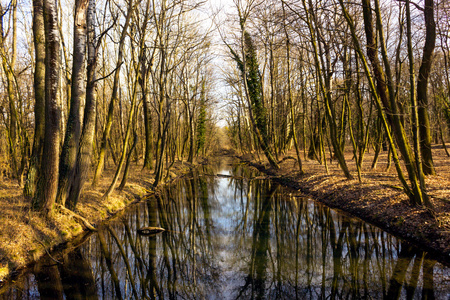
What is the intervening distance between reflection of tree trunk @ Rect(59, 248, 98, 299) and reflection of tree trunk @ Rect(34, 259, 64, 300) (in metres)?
0.09

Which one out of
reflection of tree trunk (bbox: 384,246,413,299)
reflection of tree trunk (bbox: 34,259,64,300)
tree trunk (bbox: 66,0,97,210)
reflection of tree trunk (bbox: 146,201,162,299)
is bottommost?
reflection of tree trunk (bbox: 384,246,413,299)

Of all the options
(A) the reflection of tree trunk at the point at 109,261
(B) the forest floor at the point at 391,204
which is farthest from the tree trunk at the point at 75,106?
(B) the forest floor at the point at 391,204

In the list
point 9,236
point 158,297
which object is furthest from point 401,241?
point 9,236

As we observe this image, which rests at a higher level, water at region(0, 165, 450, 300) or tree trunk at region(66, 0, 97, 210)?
tree trunk at region(66, 0, 97, 210)

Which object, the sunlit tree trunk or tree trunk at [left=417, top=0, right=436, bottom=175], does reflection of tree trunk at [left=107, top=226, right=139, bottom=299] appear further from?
tree trunk at [left=417, top=0, right=436, bottom=175]

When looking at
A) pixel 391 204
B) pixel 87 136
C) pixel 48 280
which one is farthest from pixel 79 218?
pixel 391 204

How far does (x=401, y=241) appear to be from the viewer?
22.5 ft

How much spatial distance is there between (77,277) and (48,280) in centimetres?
47

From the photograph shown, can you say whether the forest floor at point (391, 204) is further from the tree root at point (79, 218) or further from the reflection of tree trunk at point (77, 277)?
the tree root at point (79, 218)

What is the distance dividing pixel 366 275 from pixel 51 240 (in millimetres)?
6682

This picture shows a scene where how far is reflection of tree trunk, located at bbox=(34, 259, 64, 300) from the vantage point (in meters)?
4.79

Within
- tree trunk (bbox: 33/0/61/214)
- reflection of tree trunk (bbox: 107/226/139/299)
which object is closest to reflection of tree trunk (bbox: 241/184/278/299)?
reflection of tree trunk (bbox: 107/226/139/299)

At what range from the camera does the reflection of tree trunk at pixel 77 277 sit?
191 inches

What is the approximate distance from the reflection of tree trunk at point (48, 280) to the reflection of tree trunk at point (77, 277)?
0.09 m
